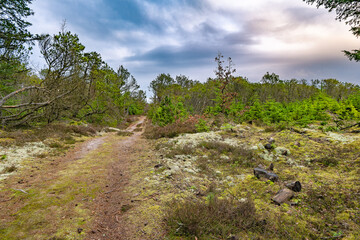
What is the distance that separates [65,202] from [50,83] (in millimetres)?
14006

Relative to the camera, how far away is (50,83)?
45.8 feet

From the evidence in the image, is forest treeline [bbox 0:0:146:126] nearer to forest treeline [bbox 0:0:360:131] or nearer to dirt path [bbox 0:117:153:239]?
forest treeline [bbox 0:0:360:131]

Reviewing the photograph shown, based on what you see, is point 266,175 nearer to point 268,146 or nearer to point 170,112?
point 268,146

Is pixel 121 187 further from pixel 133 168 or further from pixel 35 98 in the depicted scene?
pixel 35 98

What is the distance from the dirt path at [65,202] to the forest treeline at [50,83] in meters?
5.63

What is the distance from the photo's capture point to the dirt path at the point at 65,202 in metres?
3.11

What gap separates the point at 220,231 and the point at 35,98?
53.1 ft

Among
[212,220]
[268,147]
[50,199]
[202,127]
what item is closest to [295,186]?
[212,220]

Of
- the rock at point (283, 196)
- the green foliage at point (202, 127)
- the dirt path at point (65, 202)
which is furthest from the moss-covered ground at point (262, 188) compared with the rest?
the green foliage at point (202, 127)

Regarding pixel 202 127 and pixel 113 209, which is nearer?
pixel 113 209

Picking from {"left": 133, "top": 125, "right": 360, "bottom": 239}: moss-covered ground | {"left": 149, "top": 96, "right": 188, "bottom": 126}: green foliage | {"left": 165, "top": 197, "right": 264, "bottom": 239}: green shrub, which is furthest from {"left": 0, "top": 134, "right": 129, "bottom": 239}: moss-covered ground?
{"left": 149, "top": 96, "right": 188, "bottom": 126}: green foliage

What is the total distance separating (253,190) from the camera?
184 inches

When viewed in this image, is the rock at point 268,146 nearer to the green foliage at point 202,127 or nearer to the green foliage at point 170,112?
the green foliage at point 202,127

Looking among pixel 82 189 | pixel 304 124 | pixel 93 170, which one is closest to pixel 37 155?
pixel 93 170
